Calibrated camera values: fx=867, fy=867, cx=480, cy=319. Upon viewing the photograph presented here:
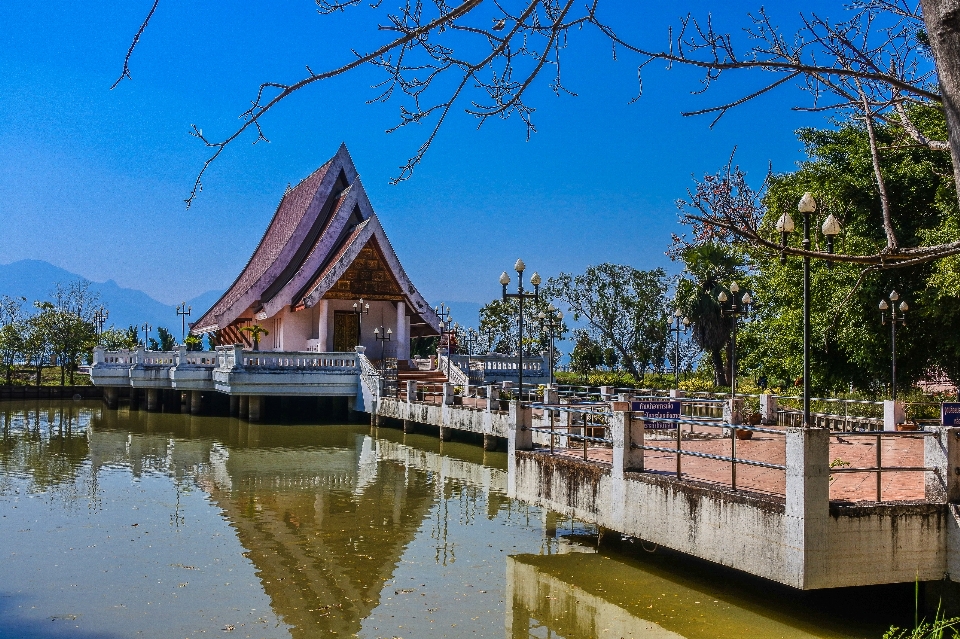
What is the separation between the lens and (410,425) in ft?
87.3

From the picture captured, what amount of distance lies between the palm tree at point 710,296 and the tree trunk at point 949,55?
32.0m

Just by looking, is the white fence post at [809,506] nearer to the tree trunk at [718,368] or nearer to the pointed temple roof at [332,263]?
the pointed temple roof at [332,263]

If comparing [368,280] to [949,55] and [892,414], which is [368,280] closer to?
[892,414]

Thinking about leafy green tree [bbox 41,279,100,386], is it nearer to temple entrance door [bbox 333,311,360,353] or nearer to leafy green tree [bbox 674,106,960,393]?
temple entrance door [bbox 333,311,360,353]

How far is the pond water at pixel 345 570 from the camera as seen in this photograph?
7988mm

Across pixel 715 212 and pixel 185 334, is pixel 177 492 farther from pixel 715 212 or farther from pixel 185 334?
pixel 185 334

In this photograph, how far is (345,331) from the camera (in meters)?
36.2

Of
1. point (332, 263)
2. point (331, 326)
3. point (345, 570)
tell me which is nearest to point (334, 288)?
point (332, 263)

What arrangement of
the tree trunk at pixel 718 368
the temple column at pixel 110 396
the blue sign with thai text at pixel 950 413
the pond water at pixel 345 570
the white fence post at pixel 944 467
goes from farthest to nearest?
the tree trunk at pixel 718 368, the temple column at pixel 110 396, the blue sign with thai text at pixel 950 413, the pond water at pixel 345 570, the white fence post at pixel 944 467

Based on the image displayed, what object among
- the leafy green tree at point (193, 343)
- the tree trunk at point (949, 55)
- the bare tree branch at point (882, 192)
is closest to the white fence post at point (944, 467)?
the bare tree branch at point (882, 192)

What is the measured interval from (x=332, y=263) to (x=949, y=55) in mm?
32286

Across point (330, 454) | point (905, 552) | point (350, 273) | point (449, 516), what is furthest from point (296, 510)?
point (350, 273)

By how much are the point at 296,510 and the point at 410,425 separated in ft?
42.5

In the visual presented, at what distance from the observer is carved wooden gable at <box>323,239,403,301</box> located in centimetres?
3466
